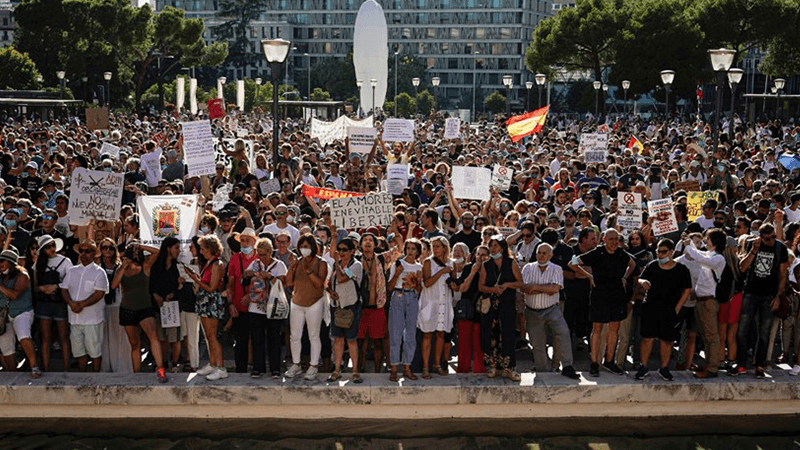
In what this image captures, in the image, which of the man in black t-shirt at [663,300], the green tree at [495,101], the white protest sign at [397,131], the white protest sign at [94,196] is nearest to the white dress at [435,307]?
the man in black t-shirt at [663,300]

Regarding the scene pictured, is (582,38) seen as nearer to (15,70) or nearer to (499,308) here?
(15,70)

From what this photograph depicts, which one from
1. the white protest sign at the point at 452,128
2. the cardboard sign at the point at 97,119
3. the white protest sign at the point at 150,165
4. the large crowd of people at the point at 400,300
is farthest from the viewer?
the cardboard sign at the point at 97,119

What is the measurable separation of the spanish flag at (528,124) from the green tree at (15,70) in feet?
150

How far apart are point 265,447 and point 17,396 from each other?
278cm

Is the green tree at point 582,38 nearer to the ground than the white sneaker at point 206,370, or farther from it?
farther from it

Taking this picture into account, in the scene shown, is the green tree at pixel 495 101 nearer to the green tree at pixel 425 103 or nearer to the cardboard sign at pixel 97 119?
the green tree at pixel 425 103

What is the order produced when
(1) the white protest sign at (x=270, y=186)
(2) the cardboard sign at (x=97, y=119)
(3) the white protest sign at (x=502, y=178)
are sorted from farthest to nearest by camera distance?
(2) the cardboard sign at (x=97, y=119) → (3) the white protest sign at (x=502, y=178) → (1) the white protest sign at (x=270, y=186)

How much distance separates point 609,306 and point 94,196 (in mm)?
6156

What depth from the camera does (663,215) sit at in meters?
11.7

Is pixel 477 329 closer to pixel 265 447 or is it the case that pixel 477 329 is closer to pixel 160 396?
pixel 265 447

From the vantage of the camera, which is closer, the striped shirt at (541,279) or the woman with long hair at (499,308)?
the woman with long hair at (499,308)

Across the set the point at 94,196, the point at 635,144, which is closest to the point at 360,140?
the point at 94,196

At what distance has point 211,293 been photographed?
33.2 feet

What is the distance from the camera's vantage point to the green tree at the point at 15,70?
6088 cm
